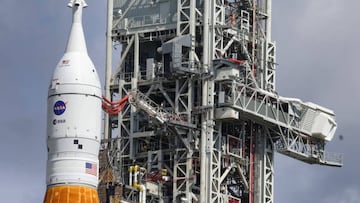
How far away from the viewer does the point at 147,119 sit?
145375mm

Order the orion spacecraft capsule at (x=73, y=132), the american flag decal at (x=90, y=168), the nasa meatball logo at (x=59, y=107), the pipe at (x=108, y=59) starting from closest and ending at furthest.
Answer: the orion spacecraft capsule at (x=73, y=132)
the american flag decal at (x=90, y=168)
the nasa meatball logo at (x=59, y=107)
the pipe at (x=108, y=59)

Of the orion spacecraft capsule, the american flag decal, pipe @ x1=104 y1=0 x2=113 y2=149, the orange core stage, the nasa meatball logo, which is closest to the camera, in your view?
the orange core stage

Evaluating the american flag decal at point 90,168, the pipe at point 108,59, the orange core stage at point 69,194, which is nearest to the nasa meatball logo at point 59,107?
the american flag decal at point 90,168

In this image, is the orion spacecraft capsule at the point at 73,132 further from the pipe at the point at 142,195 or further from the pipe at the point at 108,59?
the pipe at the point at 108,59

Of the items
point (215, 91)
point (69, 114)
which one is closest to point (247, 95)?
point (215, 91)

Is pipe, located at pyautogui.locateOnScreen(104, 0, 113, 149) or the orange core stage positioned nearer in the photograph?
the orange core stage

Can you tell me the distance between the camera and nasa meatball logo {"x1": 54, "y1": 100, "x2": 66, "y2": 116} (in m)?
128

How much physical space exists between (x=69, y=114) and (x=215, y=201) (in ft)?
62.9

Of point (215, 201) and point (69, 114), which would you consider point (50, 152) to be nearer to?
point (69, 114)

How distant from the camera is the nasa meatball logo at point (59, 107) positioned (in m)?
128

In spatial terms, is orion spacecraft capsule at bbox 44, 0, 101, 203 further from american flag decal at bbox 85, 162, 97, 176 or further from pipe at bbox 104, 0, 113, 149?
pipe at bbox 104, 0, 113, 149

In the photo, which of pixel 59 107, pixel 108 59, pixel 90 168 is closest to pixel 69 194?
pixel 90 168

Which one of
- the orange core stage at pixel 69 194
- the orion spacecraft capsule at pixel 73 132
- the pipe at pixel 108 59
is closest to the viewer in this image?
the orange core stage at pixel 69 194

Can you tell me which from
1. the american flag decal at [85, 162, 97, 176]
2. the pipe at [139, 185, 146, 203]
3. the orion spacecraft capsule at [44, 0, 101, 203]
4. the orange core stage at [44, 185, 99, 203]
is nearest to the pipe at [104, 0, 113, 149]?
the pipe at [139, 185, 146, 203]
